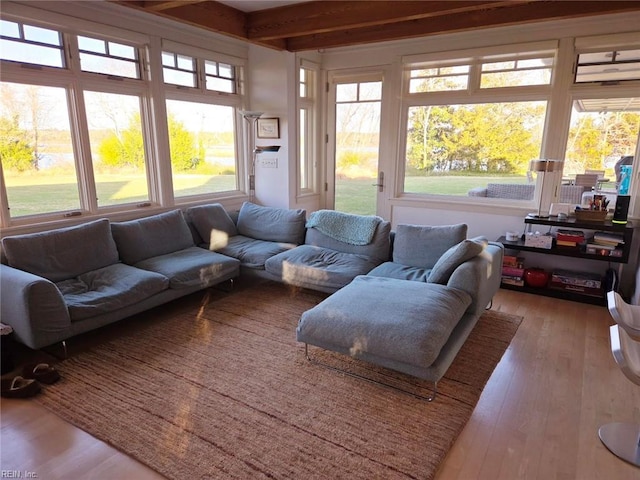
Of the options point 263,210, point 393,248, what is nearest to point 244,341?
point 393,248

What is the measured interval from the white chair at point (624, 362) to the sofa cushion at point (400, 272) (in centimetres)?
141

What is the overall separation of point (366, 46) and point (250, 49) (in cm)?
150

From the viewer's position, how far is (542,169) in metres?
3.89

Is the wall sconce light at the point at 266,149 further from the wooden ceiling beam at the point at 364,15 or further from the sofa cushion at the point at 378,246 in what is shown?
the sofa cushion at the point at 378,246

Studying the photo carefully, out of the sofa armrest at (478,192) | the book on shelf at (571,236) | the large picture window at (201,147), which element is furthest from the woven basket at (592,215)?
the large picture window at (201,147)

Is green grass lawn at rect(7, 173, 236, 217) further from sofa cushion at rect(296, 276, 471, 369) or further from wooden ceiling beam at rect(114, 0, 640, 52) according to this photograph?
sofa cushion at rect(296, 276, 471, 369)

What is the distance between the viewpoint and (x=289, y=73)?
4.96 m

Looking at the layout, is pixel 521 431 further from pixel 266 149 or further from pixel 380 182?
pixel 266 149

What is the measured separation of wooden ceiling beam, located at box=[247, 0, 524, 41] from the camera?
3.21m

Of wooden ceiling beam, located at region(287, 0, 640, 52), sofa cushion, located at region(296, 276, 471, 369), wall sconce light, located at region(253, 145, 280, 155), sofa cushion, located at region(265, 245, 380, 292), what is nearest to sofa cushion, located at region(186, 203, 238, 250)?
sofa cushion, located at region(265, 245, 380, 292)

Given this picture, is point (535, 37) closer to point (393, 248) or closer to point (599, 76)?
point (599, 76)

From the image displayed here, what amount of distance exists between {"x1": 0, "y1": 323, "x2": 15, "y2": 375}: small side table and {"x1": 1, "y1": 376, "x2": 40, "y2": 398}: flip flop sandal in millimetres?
191

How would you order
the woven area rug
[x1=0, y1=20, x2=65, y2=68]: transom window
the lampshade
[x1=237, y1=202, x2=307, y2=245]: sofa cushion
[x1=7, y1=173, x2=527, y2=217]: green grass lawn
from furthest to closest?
the lampshade
[x1=237, y1=202, x2=307, y2=245]: sofa cushion
[x1=7, y1=173, x2=527, y2=217]: green grass lawn
[x1=0, y1=20, x2=65, y2=68]: transom window
the woven area rug

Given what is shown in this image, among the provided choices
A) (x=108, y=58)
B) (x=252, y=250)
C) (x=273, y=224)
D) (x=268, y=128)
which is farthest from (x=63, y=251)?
(x=268, y=128)
